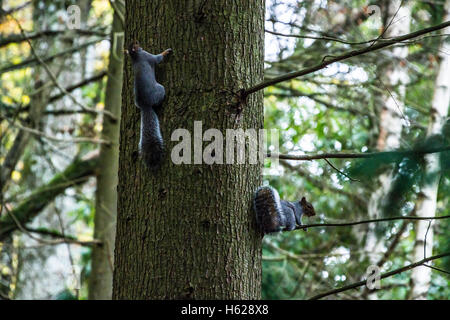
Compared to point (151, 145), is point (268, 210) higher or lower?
lower

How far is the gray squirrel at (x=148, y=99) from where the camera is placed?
187 centimetres

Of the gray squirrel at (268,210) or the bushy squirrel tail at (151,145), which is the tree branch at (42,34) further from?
the gray squirrel at (268,210)

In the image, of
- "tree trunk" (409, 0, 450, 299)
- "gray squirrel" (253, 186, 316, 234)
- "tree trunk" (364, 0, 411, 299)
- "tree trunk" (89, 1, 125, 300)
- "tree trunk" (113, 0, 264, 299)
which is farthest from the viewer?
"tree trunk" (364, 0, 411, 299)

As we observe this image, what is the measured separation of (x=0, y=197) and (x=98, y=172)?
3.95 ft

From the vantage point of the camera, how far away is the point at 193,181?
1841 mm

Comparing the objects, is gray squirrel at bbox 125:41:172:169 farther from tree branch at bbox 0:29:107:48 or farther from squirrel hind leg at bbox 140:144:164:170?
tree branch at bbox 0:29:107:48

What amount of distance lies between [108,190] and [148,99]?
3.13m

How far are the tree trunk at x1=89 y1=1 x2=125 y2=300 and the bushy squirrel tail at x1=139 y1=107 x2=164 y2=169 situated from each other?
2.78m

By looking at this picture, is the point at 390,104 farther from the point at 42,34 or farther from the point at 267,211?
the point at 267,211

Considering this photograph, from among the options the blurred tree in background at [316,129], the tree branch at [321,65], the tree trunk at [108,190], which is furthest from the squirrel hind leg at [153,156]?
the tree trunk at [108,190]

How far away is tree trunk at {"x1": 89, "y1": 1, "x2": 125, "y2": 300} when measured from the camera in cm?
468

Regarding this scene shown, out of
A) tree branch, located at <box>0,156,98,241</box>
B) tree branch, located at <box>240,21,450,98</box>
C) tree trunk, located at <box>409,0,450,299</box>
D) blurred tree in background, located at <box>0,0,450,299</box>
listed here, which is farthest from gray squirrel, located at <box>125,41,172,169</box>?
tree branch, located at <box>0,156,98,241</box>

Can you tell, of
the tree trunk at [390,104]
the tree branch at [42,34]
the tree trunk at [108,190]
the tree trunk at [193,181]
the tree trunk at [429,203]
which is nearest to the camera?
the tree trunk at [193,181]

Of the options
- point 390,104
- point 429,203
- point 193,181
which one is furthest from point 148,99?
point 390,104
